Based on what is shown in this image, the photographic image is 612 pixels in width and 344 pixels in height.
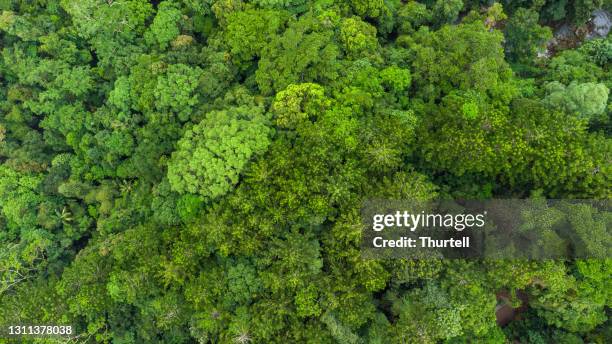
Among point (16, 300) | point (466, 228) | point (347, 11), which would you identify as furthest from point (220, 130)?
point (16, 300)

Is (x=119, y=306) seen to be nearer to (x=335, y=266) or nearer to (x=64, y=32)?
(x=335, y=266)

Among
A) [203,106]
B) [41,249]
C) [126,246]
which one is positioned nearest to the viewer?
A: [126,246]

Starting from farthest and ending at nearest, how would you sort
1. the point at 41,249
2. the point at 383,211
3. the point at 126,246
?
the point at 41,249 < the point at 126,246 < the point at 383,211

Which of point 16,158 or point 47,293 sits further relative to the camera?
point 16,158

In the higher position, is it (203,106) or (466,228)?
(203,106)

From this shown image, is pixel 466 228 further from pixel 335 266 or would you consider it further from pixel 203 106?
pixel 203 106

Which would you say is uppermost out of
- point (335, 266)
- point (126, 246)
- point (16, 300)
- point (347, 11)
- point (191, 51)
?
point (347, 11)

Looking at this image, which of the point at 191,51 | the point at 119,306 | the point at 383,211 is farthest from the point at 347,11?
the point at 119,306
